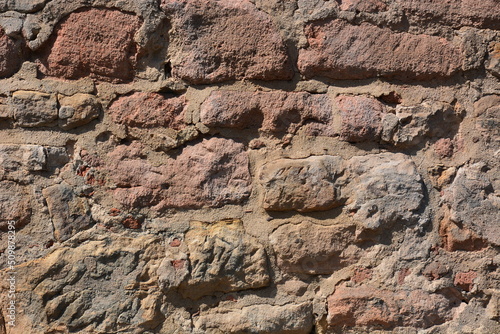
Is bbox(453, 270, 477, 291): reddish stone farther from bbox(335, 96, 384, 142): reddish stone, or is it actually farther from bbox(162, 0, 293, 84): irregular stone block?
bbox(162, 0, 293, 84): irregular stone block

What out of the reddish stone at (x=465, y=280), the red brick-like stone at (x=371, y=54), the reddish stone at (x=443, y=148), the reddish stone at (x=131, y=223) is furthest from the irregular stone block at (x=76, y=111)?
the reddish stone at (x=465, y=280)

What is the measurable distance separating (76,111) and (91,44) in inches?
7.1

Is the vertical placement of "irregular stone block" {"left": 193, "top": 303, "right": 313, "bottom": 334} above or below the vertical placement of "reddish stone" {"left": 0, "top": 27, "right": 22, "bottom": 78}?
below

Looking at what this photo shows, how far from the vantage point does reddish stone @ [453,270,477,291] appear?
1.55m

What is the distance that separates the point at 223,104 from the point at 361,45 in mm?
416

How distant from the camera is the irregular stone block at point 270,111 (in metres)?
1.51

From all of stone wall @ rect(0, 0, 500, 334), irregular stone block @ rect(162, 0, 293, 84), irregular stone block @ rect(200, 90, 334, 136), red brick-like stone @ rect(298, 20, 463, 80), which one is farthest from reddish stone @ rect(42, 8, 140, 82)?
red brick-like stone @ rect(298, 20, 463, 80)

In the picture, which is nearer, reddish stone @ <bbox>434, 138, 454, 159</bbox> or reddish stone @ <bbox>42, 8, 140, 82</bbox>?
reddish stone @ <bbox>42, 8, 140, 82</bbox>

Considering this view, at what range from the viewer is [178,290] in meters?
1.48

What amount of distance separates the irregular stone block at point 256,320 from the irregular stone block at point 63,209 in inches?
15.9

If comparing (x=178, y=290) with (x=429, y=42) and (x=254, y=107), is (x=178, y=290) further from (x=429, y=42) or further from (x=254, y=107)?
(x=429, y=42)

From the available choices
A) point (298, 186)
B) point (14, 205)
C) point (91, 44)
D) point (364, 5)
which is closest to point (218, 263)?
point (298, 186)

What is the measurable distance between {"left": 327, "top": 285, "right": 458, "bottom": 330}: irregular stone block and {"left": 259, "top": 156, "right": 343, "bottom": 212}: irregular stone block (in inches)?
9.8

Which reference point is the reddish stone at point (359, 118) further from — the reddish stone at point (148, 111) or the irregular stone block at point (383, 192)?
the reddish stone at point (148, 111)
